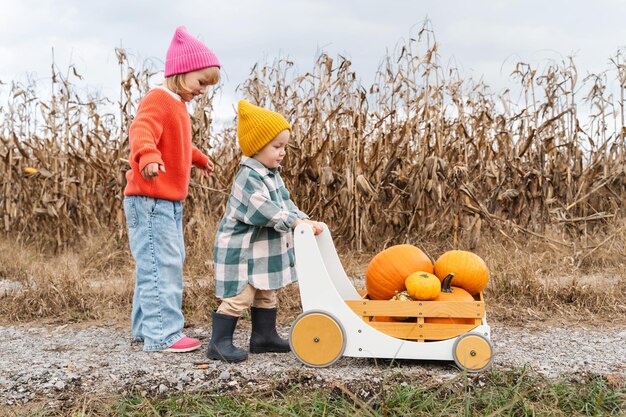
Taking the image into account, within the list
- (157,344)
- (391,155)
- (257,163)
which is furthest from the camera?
(391,155)

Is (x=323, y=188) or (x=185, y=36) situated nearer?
(x=185, y=36)

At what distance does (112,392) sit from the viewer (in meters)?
3.02

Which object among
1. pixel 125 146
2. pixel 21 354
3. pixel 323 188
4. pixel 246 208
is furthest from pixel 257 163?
pixel 125 146

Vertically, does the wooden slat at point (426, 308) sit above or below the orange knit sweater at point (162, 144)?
below

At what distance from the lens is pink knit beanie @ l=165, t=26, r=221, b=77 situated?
140 inches

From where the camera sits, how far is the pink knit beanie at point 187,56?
3553 mm

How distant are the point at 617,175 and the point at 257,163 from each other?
203 inches

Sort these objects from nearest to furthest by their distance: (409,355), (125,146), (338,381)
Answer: (338,381)
(409,355)
(125,146)

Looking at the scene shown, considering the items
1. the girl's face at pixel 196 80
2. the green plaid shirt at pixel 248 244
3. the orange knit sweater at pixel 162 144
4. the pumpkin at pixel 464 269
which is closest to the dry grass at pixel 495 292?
the pumpkin at pixel 464 269

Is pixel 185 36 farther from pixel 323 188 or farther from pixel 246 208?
pixel 323 188

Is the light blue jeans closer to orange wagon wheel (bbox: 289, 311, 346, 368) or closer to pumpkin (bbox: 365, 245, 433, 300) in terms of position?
orange wagon wheel (bbox: 289, 311, 346, 368)

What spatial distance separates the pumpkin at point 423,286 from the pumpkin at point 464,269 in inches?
9.9

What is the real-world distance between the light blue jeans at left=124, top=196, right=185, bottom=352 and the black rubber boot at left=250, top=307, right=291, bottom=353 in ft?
1.43

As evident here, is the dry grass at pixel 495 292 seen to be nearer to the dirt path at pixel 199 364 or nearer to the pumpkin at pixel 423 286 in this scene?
the dirt path at pixel 199 364
